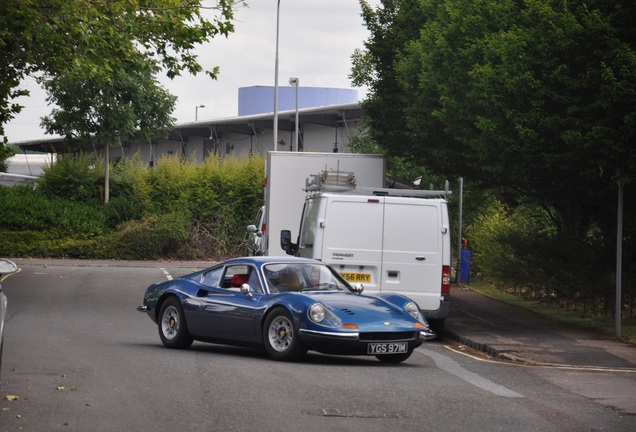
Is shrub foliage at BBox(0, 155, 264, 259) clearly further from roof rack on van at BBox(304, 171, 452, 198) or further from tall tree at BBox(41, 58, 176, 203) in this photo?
roof rack on van at BBox(304, 171, 452, 198)

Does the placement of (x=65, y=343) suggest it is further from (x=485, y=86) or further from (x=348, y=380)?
(x=485, y=86)

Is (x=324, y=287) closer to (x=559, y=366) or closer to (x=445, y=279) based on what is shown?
(x=559, y=366)

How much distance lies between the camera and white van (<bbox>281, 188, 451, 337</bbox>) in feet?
59.3

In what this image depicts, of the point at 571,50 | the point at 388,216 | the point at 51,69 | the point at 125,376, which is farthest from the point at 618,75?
the point at 51,69

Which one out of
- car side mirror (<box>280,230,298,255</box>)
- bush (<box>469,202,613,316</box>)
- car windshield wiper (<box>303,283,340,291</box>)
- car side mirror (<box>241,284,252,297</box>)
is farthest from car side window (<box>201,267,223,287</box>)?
bush (<box>469,202,613,316</box>)

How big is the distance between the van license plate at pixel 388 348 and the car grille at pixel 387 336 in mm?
75

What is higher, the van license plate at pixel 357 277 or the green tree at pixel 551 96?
the green tree at pixel 551 96

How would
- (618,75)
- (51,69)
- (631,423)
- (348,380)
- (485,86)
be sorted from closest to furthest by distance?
(631,423)
(348,380)
(618,75)
(485,86)
(51,69)

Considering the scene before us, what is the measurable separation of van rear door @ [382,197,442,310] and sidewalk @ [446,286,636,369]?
3.43 ft

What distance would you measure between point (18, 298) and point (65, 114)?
72.1 feet

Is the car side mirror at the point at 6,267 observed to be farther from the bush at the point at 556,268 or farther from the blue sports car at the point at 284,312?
the bush at the point at 556,268

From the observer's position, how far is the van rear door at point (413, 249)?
18281 millimetres

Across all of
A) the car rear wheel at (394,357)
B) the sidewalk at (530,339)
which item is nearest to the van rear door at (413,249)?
the sidewalk at (530,339)

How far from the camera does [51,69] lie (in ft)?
78.4
